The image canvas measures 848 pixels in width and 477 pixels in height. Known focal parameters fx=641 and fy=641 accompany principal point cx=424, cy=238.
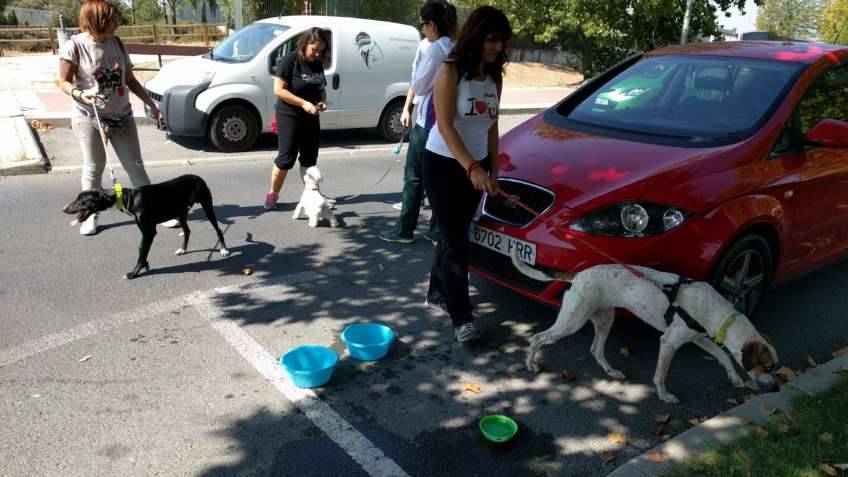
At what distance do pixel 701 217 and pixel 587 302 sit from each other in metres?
0.89

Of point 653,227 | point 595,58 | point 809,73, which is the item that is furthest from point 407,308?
point 595,58

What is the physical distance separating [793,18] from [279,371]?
5868 centimetres

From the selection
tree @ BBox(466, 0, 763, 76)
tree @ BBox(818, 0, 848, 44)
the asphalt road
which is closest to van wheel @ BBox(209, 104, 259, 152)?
the asphalt road

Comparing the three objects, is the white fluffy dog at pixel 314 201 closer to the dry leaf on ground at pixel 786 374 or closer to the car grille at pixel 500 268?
the car grille at pixel 500 268

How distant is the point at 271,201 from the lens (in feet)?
22.6

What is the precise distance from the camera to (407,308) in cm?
470

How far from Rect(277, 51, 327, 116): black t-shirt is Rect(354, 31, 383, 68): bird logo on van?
13.1ft

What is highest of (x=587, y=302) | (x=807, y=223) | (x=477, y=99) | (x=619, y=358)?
(x=477, y=99)

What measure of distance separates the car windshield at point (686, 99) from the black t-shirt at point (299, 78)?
2.53 metres

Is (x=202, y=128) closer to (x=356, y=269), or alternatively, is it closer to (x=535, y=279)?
(x=356, y=269)

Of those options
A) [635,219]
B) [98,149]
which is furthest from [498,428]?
[98,149]

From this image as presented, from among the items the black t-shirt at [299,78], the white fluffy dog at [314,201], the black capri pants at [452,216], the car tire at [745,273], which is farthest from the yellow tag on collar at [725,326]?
the black t-shirt at [299,78]

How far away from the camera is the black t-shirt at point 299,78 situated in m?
Result: 6.27

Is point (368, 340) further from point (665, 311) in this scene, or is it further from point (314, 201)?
point (314, 201)
